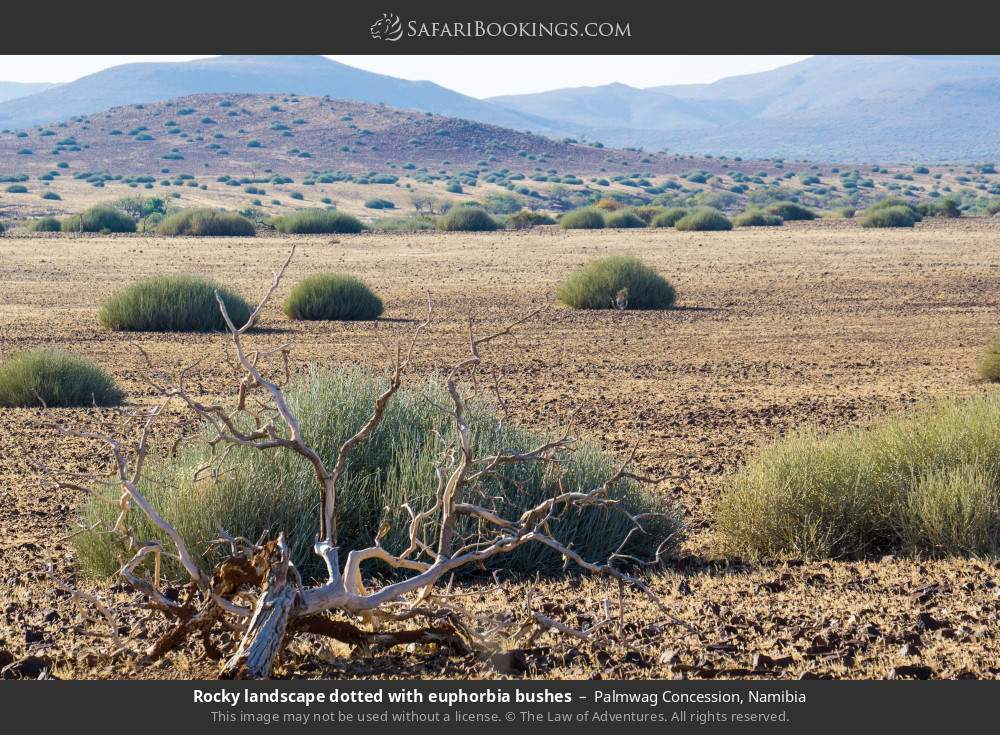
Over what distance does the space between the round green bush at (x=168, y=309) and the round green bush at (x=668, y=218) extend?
1315 inches

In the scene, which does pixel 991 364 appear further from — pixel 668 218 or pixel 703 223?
pixel 668 218

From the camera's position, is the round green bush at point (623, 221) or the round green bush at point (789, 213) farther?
the round green bush at point (789, 213)

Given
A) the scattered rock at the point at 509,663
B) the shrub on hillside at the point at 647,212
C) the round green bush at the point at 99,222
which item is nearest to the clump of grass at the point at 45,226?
the round green bush at the point at 99,222

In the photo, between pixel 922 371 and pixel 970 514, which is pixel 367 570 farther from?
pixel 922 371

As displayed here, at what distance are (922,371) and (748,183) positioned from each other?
300 ft

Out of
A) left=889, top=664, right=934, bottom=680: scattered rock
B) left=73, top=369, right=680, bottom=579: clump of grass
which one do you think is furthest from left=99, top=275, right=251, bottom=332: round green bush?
left=889, top=664, right=934, bottom=680: scattered rock

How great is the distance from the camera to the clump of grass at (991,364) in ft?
52.1

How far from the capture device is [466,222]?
163 feet

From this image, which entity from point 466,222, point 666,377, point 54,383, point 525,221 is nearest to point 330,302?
point 666,377

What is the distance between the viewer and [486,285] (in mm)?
28250

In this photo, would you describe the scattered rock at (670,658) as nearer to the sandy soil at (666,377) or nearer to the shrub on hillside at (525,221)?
the sandy soil at (666,377)

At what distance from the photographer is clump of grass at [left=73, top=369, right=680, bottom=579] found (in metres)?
7.46

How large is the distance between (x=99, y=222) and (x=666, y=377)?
36.6m

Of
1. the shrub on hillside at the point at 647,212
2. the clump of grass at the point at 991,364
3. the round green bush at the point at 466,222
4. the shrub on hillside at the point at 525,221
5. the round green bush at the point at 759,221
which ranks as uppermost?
the clump of grass at the point at 991,364
